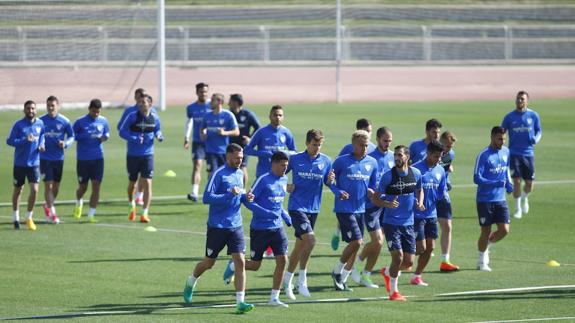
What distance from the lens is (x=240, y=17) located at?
6300cm

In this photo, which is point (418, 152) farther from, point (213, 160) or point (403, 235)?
point (213, 160)

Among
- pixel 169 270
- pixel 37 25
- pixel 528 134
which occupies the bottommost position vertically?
pixel 169 270

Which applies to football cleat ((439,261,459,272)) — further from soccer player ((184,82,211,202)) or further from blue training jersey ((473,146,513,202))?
soccer player ((184,82,211,202))

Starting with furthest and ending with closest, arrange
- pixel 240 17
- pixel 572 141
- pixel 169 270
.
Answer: pixel 240 17, pixel 572 141, pixel 169 270

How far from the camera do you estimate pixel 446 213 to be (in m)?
19.5

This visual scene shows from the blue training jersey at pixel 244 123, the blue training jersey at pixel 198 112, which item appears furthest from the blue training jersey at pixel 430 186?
A: the blue training jersey at pixel 198 112

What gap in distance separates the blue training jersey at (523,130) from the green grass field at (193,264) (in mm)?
1300

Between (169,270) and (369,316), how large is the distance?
4.61m

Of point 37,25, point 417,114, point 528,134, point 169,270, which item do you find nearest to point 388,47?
point 417,114

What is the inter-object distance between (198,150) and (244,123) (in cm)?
178

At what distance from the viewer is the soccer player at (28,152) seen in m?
23.0

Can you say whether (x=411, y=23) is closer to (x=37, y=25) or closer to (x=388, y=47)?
(x=388, y=47)

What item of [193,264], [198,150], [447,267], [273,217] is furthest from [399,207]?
[198,150]

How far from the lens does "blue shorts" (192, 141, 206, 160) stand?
27.2 m
